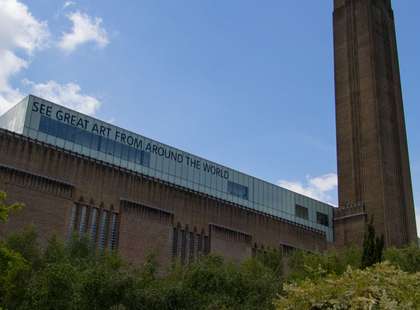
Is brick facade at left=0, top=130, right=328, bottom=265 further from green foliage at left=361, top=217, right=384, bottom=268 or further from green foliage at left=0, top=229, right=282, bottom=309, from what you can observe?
green foliage at left=361, top=217, right=384, bottom=268

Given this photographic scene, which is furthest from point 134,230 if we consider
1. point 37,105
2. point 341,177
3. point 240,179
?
point 341,177

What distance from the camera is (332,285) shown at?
12867 mm

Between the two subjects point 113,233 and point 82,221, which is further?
point 113,233

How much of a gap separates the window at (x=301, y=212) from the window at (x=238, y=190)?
7682mm

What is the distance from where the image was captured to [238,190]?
57344 mm

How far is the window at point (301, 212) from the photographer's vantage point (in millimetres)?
62609

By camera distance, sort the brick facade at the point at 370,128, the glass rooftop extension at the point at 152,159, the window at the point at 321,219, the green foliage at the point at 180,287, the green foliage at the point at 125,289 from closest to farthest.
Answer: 1. the green foliage at the point at 180,287
2. the green foliage at the point at 125,289
3. the glass rooftop extension at the point at 152,159
4. the brick facade at the point at 370,128
5. the window at the point at 321,219

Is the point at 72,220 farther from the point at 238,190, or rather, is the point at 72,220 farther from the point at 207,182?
the point at 238,190

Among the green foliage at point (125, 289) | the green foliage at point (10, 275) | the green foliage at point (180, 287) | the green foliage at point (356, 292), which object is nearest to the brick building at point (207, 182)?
the green foliage at point (180, 287)

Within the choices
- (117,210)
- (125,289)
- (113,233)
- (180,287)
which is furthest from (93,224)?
(125,289)

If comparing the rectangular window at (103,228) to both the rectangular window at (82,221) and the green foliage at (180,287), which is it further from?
the green foliage at (180,287)

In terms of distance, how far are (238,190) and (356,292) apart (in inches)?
1771

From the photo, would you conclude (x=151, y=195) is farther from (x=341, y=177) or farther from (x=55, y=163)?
(x=341, y=177)

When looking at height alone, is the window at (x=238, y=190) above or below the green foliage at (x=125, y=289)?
above
